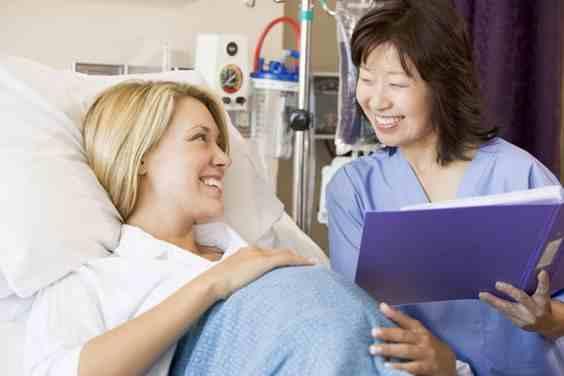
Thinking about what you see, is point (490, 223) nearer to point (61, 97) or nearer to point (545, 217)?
point (545, 217)

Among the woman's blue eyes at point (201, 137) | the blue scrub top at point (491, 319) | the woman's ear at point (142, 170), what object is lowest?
the blue scrub top at point (491, 319)

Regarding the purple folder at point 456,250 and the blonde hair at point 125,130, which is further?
the blonde hair at point 125,130

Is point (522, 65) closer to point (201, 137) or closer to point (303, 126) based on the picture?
point (303, 126)

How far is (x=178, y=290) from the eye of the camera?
1.21 m

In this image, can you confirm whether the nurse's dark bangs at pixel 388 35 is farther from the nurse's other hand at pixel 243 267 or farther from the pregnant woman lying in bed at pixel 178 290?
the nurse's other hand at pixel 243 267

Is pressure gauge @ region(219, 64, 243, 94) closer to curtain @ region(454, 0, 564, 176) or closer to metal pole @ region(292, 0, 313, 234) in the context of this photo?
metal pole @ region(292, 0, 313, 234)

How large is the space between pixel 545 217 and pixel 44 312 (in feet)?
2.71

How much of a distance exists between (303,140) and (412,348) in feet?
3.91

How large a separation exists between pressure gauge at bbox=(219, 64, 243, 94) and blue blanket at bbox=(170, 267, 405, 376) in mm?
1455

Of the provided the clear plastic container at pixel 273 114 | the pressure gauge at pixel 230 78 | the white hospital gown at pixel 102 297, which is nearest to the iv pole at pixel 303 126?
the clear plastic container at pixel 273 114

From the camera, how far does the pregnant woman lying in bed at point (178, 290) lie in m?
1.12

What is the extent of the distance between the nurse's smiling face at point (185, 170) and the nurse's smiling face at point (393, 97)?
0.33m

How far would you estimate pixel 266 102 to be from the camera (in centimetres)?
255

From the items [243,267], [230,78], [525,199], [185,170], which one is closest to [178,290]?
[243,267]
